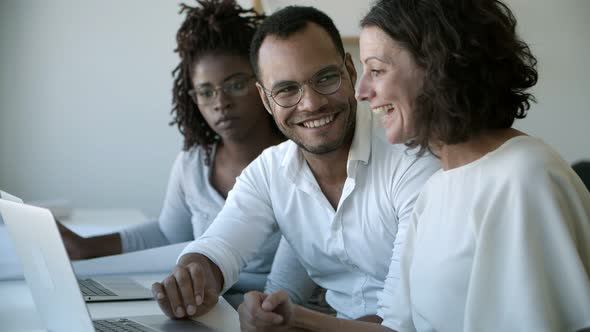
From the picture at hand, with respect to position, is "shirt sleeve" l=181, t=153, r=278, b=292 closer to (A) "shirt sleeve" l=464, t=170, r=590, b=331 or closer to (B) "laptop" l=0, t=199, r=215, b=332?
(B) "laptop" l=0, t=199, r=215, b=332

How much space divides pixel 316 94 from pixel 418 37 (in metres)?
0.44

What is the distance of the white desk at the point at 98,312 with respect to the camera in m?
1.35

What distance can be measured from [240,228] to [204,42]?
770 mm

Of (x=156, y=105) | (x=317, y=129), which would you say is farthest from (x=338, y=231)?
(x=156, y=105)

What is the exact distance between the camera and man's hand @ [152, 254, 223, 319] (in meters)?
1.37

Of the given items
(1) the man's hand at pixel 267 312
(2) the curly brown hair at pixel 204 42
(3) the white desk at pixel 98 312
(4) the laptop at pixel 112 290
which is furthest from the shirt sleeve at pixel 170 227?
(1) the man's hand at pixel 267 312

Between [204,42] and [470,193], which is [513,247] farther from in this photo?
[204,42]

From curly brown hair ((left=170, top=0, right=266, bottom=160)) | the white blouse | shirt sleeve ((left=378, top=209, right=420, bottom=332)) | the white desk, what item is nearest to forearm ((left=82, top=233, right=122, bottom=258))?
curly brown hair ((left=170, top=0, right=266, bottom=160))

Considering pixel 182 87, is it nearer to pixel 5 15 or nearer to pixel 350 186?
pixel 350 186

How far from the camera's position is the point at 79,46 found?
143 inches

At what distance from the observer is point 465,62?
3.70 ft

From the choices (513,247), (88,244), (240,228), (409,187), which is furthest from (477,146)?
(88,244)

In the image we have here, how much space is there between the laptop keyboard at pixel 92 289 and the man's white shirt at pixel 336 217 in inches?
7.5

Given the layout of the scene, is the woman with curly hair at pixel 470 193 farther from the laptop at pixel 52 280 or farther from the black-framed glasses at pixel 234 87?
the black-framed glasses at pixel 234 87
